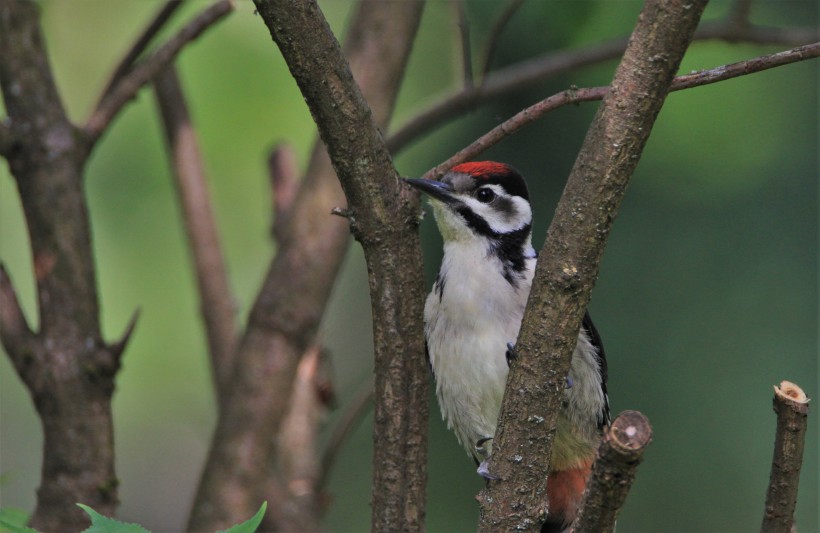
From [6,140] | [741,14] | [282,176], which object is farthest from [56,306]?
[741,14]

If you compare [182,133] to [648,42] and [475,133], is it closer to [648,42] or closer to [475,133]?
[475,133]

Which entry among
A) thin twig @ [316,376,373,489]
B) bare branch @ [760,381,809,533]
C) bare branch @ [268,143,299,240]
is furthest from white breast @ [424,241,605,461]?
bare branch @ [268,143,299,240]

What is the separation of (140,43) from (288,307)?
50.4 inches

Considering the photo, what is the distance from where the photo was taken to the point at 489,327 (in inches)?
133

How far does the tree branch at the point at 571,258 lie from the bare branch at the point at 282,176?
10.7 feet

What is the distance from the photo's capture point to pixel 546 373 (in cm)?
236

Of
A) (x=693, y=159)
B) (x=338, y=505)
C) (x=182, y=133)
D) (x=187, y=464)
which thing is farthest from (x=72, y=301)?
(x=187, y=464)

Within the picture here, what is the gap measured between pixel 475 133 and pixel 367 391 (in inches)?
109

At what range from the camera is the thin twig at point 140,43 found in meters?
4.09

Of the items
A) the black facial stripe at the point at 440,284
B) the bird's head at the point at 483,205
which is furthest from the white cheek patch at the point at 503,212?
the black facial stripe at the point at 440,284

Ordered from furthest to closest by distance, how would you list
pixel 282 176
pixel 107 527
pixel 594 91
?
pixel 282 176 < pixel 594 91 < pixel 107 527

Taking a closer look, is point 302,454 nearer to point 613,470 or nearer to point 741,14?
point 741,14

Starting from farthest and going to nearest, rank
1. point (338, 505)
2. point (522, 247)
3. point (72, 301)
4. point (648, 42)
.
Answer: point (338, 505) < point (522, 247) < point (72, 301) < point (648, 42)

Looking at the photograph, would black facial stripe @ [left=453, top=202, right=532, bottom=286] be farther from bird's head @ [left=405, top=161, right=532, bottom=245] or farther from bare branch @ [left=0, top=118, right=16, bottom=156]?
bare branch @ [left=0, top=118, right=16, bottom=156]
